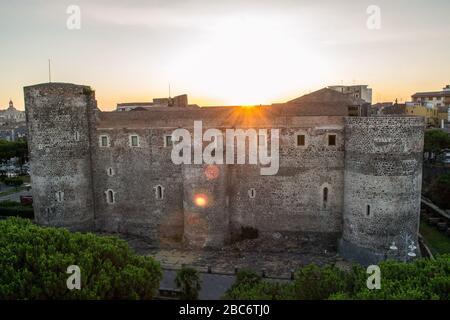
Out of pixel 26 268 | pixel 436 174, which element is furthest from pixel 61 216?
pixel 436 174

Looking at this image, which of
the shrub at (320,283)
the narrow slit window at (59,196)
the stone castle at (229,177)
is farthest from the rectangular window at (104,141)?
the shrub at (320,283)

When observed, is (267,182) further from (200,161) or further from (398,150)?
(398,150)

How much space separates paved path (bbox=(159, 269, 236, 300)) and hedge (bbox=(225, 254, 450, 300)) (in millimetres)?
6181

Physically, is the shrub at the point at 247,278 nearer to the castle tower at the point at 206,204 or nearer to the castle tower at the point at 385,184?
the castle tower at the point at 206,204

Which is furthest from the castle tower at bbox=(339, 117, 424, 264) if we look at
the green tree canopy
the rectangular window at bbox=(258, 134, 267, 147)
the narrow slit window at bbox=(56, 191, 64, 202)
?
the green tree canopy

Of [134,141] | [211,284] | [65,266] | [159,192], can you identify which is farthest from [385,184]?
[65,266]

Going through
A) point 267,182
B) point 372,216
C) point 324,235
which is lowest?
point 324,235

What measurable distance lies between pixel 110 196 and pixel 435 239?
25.1m

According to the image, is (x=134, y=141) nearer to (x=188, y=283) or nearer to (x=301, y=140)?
(x=301, y=140)

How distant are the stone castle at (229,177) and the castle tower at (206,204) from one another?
7cm

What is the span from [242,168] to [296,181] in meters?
3.78

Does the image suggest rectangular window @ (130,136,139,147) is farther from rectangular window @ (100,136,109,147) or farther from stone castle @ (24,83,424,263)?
rectangular window @ (100,136,109,147)

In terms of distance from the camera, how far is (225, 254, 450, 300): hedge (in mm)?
12641

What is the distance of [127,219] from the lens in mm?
31109
